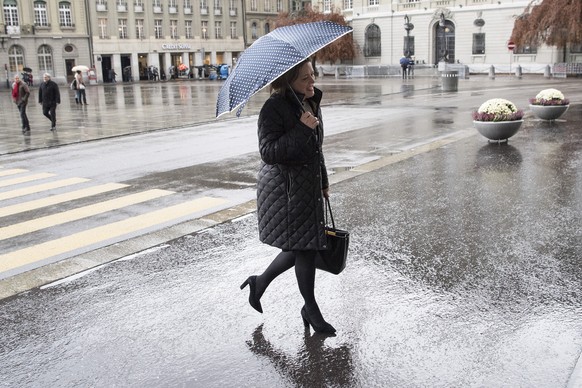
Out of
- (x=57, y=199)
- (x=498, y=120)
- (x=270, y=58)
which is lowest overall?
(x=57, y=199)

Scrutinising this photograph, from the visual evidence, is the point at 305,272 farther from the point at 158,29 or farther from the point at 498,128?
the point at 158,29

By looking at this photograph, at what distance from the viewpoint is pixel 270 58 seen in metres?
4.03

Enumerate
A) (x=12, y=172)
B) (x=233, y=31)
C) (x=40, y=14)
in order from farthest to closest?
(x=233, y=31), (x=40, y=14), (x=12, y=172)

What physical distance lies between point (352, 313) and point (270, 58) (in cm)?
203

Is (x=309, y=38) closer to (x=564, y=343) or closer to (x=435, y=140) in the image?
(x=564, y=343)

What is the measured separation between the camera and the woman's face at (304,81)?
4195 mm

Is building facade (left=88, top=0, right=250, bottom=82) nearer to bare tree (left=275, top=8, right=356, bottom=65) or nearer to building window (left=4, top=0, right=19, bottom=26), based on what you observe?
building window (left=4, top=0, right=19, bottom=26)

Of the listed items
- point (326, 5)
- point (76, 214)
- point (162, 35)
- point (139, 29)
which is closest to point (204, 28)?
point (162, 35)

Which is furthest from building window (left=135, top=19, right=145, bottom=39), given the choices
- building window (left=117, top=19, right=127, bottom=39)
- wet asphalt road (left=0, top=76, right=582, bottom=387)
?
wet asphalt road (left=0, top=76, right=582, bottom=387)

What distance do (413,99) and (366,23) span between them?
4182cm

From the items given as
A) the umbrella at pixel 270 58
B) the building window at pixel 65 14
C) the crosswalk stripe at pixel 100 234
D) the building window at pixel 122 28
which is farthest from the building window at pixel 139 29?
the umbrella at pixel 270 58

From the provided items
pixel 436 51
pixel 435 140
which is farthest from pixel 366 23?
pixel 435 140

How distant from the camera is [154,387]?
383 cm

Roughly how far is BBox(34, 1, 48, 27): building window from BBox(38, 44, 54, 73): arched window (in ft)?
6.97
